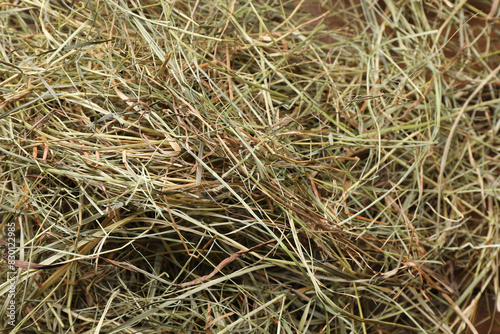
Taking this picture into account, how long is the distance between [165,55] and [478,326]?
665mm

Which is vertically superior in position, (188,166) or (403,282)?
(188,166)

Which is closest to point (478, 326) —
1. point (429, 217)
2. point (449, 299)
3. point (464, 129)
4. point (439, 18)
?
point (449, 299)

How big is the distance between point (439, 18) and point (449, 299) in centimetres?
49

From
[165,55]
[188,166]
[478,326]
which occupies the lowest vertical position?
[478,326]

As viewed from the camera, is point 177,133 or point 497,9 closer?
point 177,133

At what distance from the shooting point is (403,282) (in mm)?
673

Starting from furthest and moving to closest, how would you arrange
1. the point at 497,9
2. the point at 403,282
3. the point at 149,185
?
1. the point at 497,9
2. the point at 403,282
3. the point at 149,185

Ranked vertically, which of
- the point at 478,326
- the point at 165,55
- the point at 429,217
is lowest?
the point at 478,326

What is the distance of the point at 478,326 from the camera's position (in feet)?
2.36

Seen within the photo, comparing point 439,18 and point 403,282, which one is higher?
point 439,18

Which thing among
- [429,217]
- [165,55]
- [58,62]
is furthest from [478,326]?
[58,62]

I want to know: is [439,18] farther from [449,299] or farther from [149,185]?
[149,185]

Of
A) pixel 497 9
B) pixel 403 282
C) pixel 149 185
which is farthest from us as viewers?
pixel 497 9

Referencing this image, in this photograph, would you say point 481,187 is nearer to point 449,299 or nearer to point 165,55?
point 449,299
